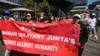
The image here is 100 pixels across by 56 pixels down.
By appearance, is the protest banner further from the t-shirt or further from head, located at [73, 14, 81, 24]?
the t-shirt

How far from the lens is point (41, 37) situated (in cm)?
908

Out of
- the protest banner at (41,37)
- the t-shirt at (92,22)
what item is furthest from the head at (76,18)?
the t-shirt at (92,22)

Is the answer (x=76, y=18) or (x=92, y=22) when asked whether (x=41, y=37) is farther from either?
(x=92, y=22)

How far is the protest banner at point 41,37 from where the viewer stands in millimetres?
8578

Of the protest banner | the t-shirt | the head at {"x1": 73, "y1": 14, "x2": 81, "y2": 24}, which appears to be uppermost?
the head at {"x1": 73, "y1": 14, "x2": 81, "y2": 24}

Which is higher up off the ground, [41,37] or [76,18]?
[76,18]

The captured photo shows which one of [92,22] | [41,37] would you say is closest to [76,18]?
[41,37]

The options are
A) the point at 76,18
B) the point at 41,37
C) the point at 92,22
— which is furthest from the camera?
the point at 92,22

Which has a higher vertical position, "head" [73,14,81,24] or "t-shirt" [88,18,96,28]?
"head" [73,14,81,24]

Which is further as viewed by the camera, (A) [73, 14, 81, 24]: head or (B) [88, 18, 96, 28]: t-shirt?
(B) [88, 18, 96, 28]: t-shirt

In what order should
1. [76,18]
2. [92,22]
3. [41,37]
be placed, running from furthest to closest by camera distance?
[92,22], [41,37], [76,18]

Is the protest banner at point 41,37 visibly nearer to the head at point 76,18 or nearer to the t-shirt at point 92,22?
the head at point 76,18

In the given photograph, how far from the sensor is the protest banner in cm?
858

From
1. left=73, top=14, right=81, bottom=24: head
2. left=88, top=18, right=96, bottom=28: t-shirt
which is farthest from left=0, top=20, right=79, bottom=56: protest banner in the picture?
left=88, top=18, right=96, bottom=28: t-shirt
